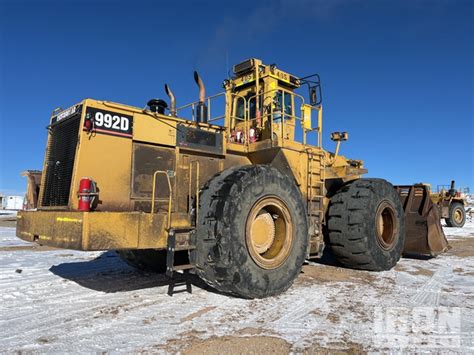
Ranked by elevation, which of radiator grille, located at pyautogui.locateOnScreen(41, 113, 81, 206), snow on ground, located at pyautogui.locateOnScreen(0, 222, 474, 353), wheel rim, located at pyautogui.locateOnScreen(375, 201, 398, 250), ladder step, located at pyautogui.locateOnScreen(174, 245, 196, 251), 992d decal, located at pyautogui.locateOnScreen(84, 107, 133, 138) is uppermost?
992d decal, located at pyautogui.locateOnScreen(84, 107, 133, 138)

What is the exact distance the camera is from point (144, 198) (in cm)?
559

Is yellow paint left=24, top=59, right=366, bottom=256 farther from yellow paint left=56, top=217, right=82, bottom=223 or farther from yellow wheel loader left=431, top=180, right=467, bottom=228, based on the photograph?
yellow wheel loader left=431, top=180, right=467, bottom=228

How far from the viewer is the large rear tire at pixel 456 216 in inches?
865

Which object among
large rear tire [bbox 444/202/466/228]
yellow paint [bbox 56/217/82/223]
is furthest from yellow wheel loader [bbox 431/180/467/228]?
yellow paint [bbox 56/217/82/223]

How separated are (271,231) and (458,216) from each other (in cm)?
2067

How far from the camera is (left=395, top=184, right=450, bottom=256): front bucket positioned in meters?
9.85

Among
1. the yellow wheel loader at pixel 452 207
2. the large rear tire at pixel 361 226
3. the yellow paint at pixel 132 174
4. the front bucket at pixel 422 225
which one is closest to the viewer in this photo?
the yellow paint at pixel 132 174

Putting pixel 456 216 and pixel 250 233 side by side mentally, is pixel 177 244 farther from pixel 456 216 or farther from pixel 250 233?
pixel 456 216

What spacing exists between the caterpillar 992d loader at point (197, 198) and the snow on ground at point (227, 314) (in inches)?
19.9

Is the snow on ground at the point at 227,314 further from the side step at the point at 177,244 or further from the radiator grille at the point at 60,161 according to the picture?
the radiator grille at the point at 60,161

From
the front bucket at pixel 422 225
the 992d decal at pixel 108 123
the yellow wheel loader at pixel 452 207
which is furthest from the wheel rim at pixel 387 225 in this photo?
the yellow wheel loader at pixel 452 207

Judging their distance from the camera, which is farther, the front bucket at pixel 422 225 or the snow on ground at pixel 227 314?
the front bucket at pixel 422 225

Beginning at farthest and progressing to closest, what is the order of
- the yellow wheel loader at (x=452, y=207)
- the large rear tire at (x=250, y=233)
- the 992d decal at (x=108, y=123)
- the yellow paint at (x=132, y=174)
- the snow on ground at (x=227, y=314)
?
the yellow wheel loader at (x=452, y=207), the 992d decal at (x=108, y=123), the large rear tire at (x=250, y=233), the yellow paint at (x=132, y=174), the snow on ground at (x=227, y=314)

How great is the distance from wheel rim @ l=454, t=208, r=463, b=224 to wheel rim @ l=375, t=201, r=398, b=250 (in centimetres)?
1634
